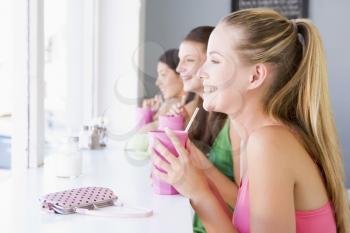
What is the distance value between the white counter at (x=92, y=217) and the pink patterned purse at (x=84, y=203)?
0.01 metres

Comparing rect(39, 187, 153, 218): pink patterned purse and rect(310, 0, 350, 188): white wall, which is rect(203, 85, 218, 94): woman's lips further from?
rect(310, 0, 350, 188): white wall

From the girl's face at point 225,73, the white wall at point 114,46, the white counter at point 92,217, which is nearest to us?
the white counter at point 92,217

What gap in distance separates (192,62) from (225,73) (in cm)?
63

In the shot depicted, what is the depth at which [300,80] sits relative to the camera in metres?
0.84

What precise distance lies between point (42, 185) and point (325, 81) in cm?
71

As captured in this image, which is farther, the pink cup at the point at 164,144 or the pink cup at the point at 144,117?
the pink cup at the point at 144,117

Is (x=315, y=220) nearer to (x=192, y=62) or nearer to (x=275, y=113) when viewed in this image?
(x=275, y=113)

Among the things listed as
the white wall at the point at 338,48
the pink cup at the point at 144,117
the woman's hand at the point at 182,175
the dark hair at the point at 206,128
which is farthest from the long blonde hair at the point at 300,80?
the white wall at the point at 338,48

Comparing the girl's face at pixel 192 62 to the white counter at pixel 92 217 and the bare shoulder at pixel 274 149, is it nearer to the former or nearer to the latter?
the white counter at pixel 92 217

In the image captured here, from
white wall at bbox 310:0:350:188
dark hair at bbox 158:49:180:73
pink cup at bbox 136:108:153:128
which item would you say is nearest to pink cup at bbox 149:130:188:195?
pink cup at bbox 136:108:153:128

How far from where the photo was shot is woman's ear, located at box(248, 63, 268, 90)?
0.84 meters

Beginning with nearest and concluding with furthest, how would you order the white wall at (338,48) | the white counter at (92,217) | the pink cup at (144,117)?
the white counter at (92,217), the pink cup at (144,117), the white wall at (338,48)

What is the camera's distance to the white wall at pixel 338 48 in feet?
9.57

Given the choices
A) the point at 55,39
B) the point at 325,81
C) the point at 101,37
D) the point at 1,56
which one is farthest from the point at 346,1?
the point at 1,56
